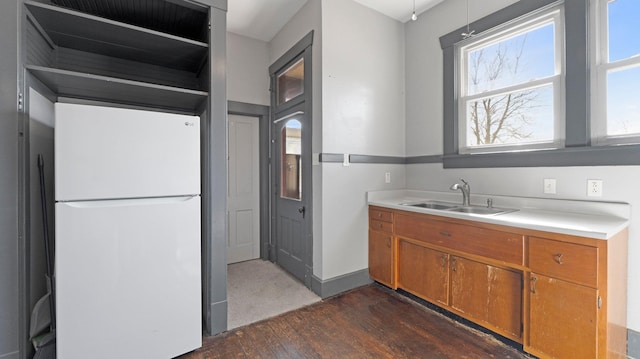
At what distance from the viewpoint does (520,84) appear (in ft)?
7.44

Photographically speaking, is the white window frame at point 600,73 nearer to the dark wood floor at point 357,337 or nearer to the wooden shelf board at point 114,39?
the dark wood floor at point 357,337

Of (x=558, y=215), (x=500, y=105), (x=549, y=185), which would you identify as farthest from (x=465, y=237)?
(x=500, y=105)

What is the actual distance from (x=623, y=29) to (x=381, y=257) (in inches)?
97.9

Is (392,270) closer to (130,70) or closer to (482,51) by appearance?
(482,51)

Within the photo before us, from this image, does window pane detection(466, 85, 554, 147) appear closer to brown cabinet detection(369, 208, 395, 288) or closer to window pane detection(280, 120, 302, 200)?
brown cabinet detection(369, 208, 395, 288)

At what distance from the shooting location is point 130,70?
2.30m

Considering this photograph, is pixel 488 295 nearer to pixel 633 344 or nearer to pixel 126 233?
pixel 633 344

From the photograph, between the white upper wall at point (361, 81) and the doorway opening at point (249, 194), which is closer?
the white upper wall at point (361, 81)

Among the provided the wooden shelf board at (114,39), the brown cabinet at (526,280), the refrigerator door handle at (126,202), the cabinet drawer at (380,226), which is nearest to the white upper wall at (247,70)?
the wooden shelf board at (114,39)

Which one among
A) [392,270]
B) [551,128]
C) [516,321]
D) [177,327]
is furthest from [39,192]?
[551,128]

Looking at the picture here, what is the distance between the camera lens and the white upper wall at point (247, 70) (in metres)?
3.42

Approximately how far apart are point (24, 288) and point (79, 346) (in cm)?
45

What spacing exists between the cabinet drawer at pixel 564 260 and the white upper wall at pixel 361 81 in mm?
1689

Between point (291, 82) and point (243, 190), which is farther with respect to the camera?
point (243, 190)
